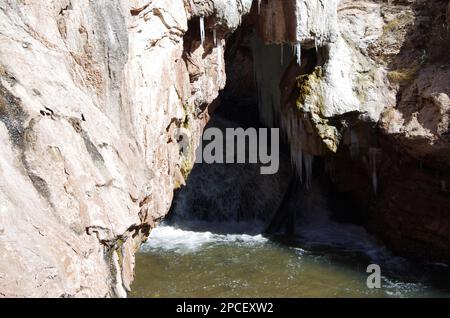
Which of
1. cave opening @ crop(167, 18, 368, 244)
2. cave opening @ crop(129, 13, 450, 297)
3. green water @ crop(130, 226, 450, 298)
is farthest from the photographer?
cave opening @ crop(167, 18, 368, 244)

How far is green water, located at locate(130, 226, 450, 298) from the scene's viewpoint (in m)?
9.03

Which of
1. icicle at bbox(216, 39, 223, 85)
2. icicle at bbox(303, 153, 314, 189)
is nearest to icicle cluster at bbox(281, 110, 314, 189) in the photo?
icicle at bbox(303, 153, 314, 189)

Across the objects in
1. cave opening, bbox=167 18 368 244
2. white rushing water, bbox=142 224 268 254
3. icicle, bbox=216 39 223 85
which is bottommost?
white rushing water, bbox=142 224 268 254

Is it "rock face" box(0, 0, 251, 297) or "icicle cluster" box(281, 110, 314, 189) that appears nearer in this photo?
"rock face" box(0, 0, 251, 297)

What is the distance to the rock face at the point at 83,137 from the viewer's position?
4.46m

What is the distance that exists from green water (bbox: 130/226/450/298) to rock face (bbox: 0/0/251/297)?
203 centimetres

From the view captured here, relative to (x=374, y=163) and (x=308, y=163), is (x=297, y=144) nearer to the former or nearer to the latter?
(x=308, y=163)

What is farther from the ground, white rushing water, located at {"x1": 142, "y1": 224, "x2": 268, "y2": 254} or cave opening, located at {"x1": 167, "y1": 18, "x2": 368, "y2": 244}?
cave opening, located at {"x1": 167, "y1": 18, "x2": 368, "y2": 244}

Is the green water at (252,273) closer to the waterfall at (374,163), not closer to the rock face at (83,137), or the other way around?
the waterfall at (374,163)

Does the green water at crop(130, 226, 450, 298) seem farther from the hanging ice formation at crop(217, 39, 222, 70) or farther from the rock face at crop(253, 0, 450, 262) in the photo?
the hanging ice formation at crop(217, 39, 222, 70)

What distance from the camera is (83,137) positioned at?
556cm

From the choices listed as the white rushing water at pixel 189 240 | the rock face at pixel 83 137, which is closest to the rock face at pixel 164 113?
the rock face at pixel 83 137

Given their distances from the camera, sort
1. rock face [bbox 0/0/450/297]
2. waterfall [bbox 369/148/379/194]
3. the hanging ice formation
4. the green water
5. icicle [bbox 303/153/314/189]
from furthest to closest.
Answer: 1. icicle [bbox 303/153/314/189]
2. waterfall [bbox 369/148/379/194]
3. the hanging ice formation
4. the green water
5. rock face [bbox 0/0/450/297]

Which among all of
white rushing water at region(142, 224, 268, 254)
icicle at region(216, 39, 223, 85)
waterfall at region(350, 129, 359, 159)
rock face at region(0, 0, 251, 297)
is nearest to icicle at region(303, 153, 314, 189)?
waterfall at region(350, 129, 359, 159)
